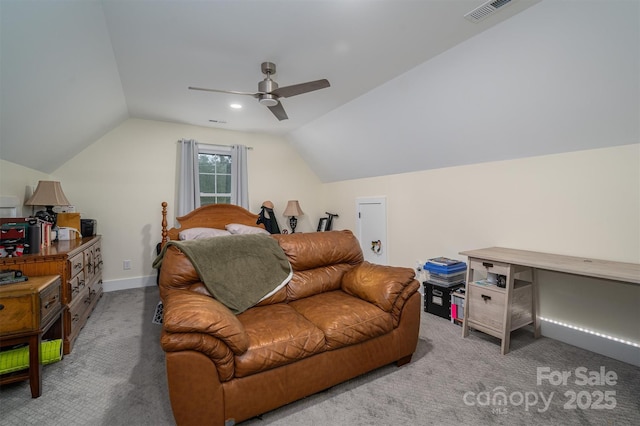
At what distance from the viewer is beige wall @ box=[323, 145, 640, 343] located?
2109 mm

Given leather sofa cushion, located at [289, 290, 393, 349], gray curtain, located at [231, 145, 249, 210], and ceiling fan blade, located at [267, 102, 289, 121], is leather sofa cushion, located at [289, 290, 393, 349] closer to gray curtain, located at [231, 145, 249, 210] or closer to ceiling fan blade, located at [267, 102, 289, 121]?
ceiling fan blade, located at [267, 102, 289, 121]

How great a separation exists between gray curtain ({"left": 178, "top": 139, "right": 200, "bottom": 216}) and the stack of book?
345 centimetres

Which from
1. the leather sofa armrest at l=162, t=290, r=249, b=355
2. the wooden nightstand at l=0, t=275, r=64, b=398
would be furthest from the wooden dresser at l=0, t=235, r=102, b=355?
the leather sofa armrest at l=162, t=290, r=249, b=355

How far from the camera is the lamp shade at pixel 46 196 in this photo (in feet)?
9.45

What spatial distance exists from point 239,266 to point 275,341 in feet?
2.43

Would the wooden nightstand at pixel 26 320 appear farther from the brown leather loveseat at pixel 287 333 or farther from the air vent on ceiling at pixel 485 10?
the air vent on ceiling at pixel 485 10

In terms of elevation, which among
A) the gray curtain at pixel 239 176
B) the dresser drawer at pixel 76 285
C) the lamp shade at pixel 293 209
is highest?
the gray curtain at pixel 239 176

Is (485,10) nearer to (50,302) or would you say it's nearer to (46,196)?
(50,302)

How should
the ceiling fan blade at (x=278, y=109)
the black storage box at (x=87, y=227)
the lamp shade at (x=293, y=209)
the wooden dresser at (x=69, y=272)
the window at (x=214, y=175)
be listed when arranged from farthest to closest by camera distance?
1. the lamp shade at (x=293, y=209)
2. the window at (x=214, y=175)
3. the black storage box at (x=87, y=227)
4. the ceiling fan blade at (x=278, y=109)
5. the wooden dresser at (x=69, y=272)

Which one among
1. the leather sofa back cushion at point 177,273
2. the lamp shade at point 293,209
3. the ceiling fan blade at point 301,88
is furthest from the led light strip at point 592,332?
the lamp shade at point 293,209

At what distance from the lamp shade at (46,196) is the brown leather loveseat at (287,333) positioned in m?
1.90

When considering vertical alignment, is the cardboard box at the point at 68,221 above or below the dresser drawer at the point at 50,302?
above

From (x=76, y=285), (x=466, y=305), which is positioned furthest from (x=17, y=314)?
(x=466, y=305)

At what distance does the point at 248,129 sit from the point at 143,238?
2335mm
